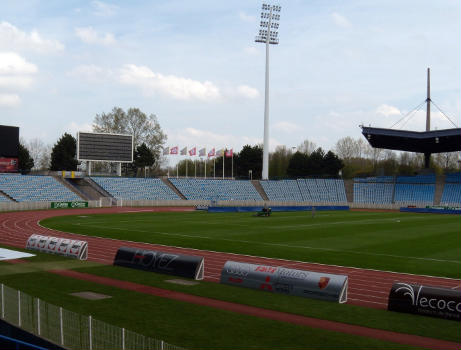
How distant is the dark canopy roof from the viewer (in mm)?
69162

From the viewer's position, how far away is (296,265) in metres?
24.9

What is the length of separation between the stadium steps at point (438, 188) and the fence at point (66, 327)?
263 ft

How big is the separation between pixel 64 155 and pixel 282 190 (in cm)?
4713

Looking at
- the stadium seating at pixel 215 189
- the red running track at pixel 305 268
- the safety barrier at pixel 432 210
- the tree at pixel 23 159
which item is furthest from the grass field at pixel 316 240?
the tree at pixel 23 159

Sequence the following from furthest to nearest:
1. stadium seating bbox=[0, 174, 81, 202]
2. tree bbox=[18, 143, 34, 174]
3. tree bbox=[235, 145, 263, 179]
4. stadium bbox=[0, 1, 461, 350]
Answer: tree bbox=[235, 145, 263, 179], tree bbox=[18, 143, 34, 174], stadium seating bbox=[0, 174, 81, 202], stadium bbox=[0, 1, 461, 350]

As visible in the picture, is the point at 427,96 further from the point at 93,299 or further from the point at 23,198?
the point at 93,299

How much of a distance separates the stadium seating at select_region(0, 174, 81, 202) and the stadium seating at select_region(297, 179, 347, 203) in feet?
139

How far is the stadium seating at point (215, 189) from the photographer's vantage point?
281 feet

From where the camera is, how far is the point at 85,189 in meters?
76.2

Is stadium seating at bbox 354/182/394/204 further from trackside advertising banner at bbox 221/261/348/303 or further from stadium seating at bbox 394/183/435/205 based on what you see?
trackside advertising banner at bbox 221/261/348/303

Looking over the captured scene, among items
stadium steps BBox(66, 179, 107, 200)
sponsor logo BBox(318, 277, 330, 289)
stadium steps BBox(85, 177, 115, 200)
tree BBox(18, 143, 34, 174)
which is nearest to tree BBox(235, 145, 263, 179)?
tree BBox(18, 143, 34, 174)

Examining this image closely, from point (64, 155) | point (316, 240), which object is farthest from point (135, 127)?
point (316, 240)

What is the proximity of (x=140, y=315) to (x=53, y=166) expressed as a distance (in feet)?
317

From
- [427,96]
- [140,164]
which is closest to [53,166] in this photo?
[140,164]
